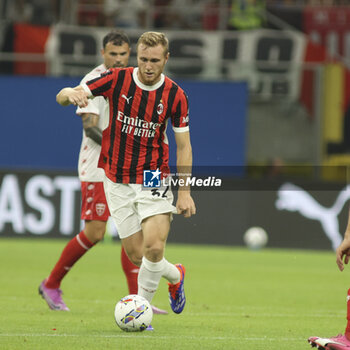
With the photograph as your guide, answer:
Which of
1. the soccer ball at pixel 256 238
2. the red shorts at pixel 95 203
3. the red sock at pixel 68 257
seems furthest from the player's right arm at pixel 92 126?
the soccer ball at pixel 256 238

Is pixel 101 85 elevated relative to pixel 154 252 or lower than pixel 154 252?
elevated

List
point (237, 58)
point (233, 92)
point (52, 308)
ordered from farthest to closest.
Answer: point (237, 58), point (233, 92), point (52, 308)

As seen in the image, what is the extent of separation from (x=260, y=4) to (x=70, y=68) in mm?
5167

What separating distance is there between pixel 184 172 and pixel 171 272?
30.0 inches

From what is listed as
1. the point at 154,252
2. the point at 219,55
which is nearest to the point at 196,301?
the point at 154,252

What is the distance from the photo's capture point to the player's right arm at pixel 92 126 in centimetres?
738

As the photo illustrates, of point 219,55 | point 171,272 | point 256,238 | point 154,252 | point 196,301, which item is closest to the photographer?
point 154,252

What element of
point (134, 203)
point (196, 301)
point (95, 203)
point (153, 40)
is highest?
point (153, 40)

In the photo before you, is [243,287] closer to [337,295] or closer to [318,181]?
[337,295]

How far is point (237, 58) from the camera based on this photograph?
56.2 ft

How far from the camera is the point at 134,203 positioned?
249 inches

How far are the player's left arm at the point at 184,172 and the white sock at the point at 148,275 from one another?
0.40 metres

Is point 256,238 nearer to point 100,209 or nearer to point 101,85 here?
point 100,209

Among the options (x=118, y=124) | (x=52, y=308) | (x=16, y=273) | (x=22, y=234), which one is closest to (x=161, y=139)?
(x=118, y=124)
